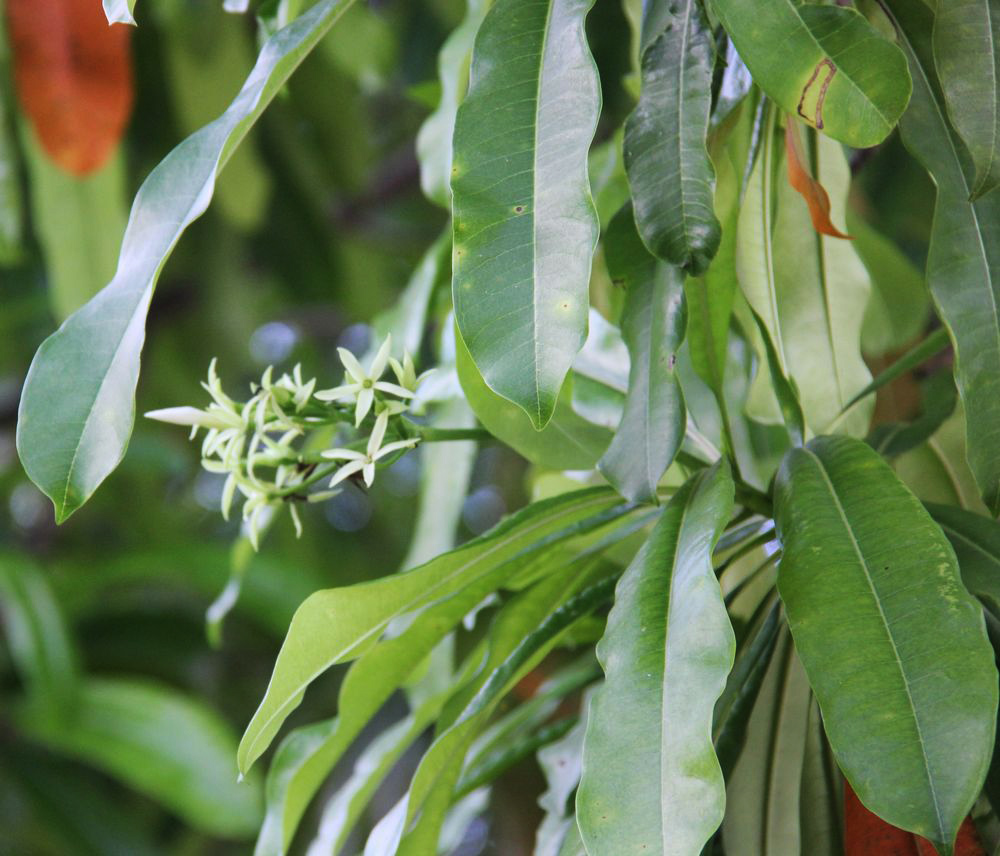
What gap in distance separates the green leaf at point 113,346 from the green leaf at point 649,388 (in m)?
0.20

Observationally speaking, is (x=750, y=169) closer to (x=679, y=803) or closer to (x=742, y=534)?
(x=742, y=534)

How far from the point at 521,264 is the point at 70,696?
1.17 m

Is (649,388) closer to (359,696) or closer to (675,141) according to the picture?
(675,141)

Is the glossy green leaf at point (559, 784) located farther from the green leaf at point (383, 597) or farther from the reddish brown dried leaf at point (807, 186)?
the reddish brown dried leaf at point (807, 186)

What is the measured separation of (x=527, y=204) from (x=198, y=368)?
1.54 metres

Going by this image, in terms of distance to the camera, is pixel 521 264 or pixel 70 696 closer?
pixel 521 264

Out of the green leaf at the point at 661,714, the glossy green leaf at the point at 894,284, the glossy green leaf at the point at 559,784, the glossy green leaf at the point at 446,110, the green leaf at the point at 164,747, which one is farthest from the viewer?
the green leaf at the point at 164,747

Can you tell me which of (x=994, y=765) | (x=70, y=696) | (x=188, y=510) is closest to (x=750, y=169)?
(x=994, y=765)

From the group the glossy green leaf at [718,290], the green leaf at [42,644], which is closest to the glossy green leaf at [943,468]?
the glossy green leaf at [718,290]

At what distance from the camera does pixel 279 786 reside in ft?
2.11

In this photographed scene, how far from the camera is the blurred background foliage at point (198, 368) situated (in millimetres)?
1313

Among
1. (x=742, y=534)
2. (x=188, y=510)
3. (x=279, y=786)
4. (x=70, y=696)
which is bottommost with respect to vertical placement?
(x=188, y=510)

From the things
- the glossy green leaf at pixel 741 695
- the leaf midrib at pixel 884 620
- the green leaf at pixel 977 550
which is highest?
the leaf midrib at pixel 884 620

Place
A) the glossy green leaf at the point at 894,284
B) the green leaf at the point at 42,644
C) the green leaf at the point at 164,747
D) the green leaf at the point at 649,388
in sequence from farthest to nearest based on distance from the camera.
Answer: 1. the green leaf at the point at 42,644
2. the green leaf at the point at 164,747
3. the glossy green leaf at the point at 894,284
4. the green leaf at the point at 649,388
